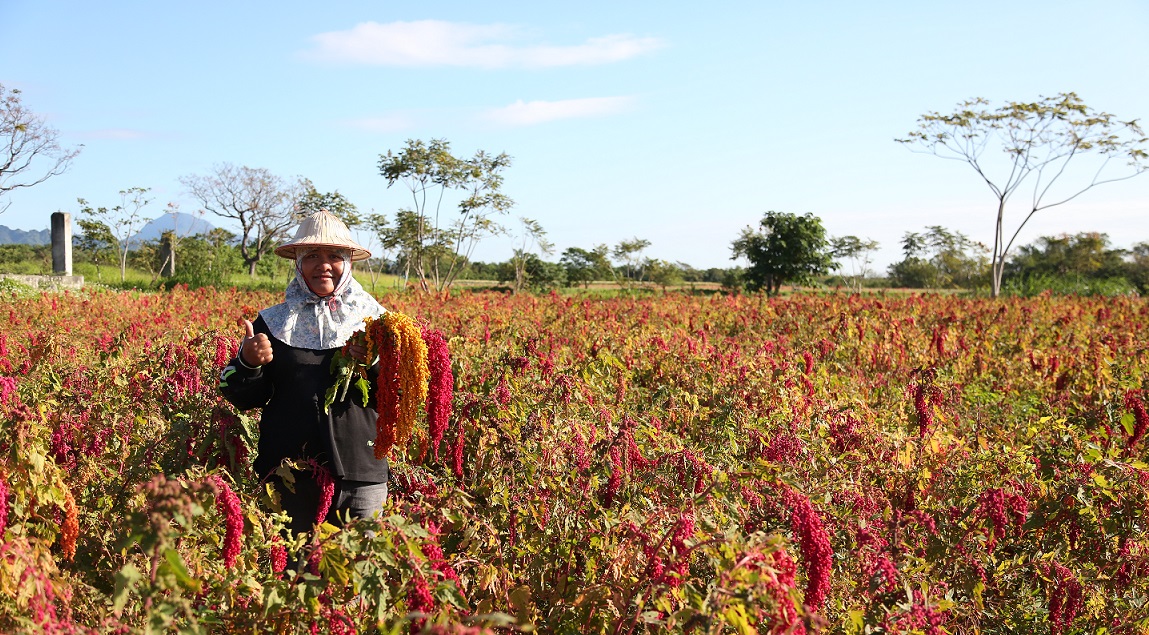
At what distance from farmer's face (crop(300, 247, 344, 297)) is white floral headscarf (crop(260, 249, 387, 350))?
2 cm

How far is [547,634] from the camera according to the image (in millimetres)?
2158

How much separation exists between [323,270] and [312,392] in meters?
0.43

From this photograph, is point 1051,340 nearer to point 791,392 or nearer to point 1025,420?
point 1025,420

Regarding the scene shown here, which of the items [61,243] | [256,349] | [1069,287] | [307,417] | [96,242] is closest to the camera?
[256,349]

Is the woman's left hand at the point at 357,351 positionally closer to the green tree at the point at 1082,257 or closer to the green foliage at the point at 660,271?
the green tree at the point at 1082,257

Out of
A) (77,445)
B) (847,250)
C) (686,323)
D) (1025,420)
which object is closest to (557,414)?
(77,445)

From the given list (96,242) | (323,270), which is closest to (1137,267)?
(323,270)

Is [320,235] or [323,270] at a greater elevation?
[320,235]

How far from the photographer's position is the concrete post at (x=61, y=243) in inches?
893

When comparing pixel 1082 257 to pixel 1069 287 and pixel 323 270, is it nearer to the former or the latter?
pixel 1069 287

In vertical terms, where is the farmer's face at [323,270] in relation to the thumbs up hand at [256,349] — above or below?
above

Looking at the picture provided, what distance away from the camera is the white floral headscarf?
2.72 meters

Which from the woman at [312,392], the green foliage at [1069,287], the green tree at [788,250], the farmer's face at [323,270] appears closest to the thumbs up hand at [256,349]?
the woman at [312,392]

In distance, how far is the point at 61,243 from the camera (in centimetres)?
2295
